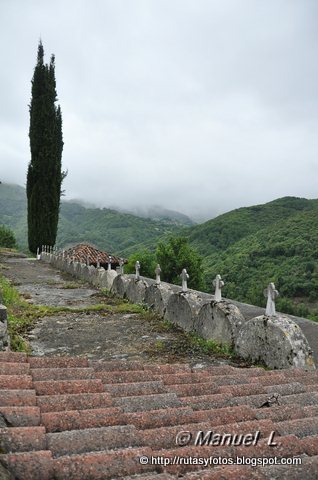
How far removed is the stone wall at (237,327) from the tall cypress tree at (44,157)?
91.7 feet

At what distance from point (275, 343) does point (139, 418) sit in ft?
9.71

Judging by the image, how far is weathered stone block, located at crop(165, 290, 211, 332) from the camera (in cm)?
695

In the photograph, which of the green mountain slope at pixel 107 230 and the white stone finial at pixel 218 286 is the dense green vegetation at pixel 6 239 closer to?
the green mountain slope at pixel 107 230

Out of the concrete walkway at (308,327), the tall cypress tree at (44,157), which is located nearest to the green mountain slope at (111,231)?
the tall cypress tree at (44,157)

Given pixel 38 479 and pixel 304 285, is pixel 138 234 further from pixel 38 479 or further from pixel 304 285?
pixel 38 479

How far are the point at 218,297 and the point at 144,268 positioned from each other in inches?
1414

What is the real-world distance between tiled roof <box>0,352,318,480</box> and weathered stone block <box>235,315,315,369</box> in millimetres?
1028

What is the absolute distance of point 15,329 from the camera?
22.5 feet

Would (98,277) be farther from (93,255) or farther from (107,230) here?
(107,230)

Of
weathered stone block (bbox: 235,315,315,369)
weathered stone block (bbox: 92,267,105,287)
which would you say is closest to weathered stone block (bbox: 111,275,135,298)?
weathered stone block (bbox: 92,267,105,287)

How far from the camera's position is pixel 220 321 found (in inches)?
240

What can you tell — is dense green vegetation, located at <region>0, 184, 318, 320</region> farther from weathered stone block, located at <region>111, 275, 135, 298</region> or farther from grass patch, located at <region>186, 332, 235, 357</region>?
grass patch, located at <region>186, 332, 235, 357</region>

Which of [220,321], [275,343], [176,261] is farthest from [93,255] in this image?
[275,343]

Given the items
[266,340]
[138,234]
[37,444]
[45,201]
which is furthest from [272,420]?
[138,234]
